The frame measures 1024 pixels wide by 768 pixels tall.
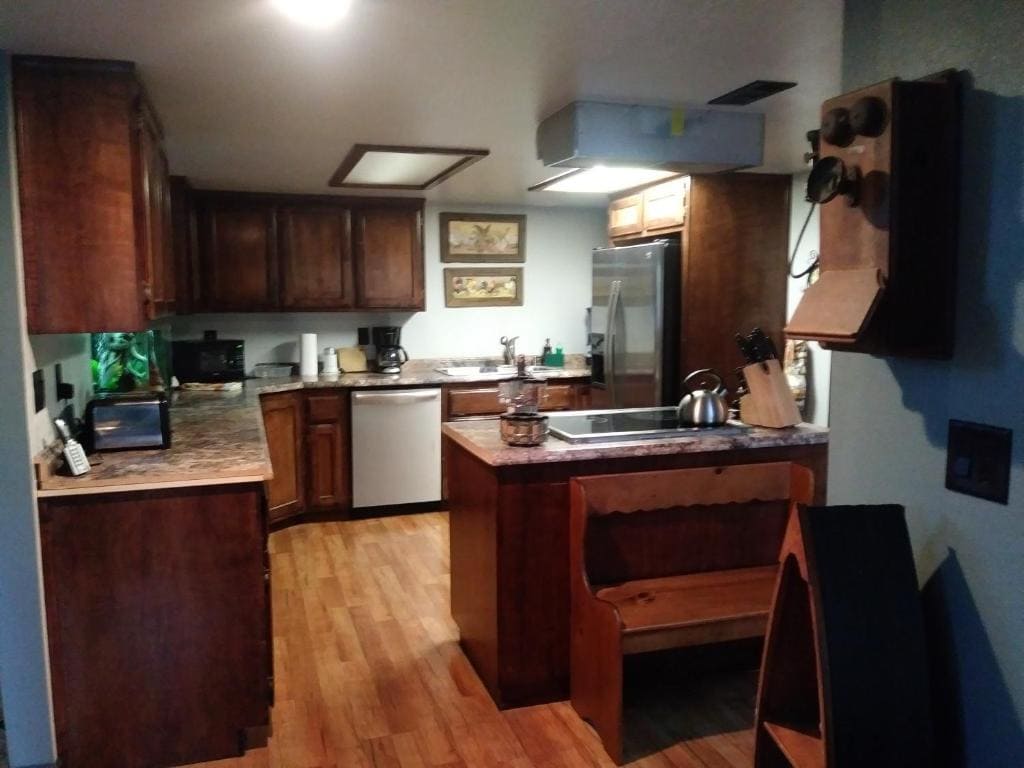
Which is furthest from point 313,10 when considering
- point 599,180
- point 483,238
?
point 483,238

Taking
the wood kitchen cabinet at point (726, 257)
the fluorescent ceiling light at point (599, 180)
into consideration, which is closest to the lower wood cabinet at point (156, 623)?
the fluorescent ceiling light at point (599, 180)

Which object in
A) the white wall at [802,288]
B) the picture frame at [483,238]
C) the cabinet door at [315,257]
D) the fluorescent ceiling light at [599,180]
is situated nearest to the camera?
the fluorescent ceiling light at [599,180]

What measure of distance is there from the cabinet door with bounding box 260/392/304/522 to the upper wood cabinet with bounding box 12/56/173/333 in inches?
87.9

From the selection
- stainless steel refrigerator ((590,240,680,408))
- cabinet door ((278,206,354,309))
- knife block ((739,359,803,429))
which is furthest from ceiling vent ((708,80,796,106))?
cabinet door ((278,206,354,309))

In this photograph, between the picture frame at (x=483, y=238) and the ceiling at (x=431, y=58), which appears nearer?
the ceiling at (x=431, y=58)

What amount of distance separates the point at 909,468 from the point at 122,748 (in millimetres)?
2366

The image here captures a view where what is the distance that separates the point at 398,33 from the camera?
2.03 metres

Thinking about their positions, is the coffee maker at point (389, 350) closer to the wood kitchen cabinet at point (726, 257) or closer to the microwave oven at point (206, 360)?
the microwave oven at point (206, 360)

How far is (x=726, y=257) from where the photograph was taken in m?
4.30

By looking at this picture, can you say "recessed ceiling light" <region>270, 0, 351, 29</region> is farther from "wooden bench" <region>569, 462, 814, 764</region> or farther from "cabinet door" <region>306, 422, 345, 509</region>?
"cabinet door" <region>306, 422, 345, 509</region>

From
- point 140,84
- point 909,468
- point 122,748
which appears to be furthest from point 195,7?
point 122,748

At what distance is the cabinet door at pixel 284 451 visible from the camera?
4.65 m

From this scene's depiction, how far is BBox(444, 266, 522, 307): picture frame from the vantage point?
5.72m

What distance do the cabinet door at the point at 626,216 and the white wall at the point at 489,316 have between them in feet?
2.82
